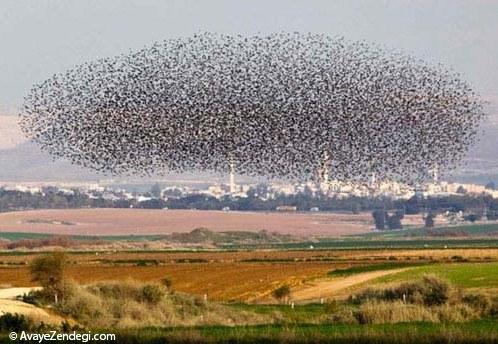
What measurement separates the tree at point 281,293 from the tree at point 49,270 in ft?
44.6

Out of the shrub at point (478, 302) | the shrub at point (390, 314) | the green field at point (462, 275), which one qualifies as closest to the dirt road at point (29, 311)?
the shrub at point (390, 314)

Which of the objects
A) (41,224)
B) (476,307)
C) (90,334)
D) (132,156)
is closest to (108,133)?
(132,156)

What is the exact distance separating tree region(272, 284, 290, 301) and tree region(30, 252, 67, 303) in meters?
13.6

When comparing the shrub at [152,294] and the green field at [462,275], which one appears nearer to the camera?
the shrub at [152,294]

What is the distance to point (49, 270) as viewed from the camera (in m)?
50.3

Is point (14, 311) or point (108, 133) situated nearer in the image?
point (14, 311)

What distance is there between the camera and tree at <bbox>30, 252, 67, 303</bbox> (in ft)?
161

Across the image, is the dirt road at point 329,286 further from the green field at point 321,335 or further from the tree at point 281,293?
the green field at point 321,335

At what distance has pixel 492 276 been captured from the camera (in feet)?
231

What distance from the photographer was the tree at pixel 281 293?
61.4m

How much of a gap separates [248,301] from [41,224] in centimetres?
14183

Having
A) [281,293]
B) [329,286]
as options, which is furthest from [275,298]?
[329,286]

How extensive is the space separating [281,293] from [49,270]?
15.7 meters

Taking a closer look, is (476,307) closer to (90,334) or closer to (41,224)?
(90,334)
